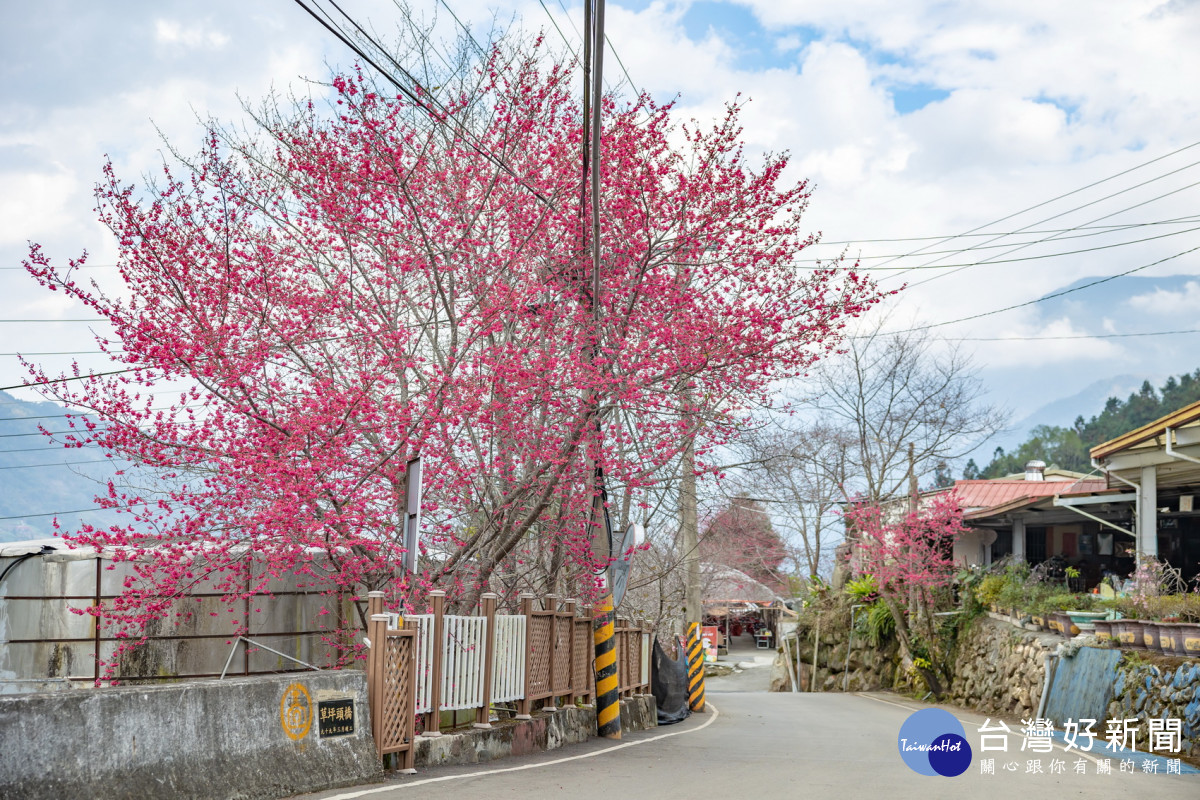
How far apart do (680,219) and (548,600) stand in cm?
523

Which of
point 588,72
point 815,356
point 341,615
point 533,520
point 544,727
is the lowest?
point 544,727

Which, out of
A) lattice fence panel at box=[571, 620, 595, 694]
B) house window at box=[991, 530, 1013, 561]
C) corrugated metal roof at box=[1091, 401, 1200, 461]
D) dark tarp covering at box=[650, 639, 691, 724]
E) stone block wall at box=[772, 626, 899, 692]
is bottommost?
stone block wall at box=[772, 626, 899, 692]

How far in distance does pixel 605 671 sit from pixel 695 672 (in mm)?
7373

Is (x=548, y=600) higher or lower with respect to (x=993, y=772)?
higher

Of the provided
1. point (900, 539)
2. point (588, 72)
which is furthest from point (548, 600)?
point (900, 539)

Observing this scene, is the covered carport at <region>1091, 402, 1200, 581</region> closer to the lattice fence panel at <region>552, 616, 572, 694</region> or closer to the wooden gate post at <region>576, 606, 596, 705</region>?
the wooden gate post at <region>576, 606, 596, 705</region>

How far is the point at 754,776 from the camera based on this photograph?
973cm

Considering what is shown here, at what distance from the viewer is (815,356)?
12.3 m

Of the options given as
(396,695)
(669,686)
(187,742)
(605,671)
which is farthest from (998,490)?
(187,742)

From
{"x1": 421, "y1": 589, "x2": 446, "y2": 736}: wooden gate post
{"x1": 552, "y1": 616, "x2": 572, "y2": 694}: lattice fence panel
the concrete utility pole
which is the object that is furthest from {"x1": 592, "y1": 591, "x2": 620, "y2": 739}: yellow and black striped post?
{"x1": 421, "y1": 589, "x2": 446, "y2": 736}: wooden gate post

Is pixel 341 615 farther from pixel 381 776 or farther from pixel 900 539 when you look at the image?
pixel 900 539

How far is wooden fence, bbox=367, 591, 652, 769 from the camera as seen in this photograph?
922cm

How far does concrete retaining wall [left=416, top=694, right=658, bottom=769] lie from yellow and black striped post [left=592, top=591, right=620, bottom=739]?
0.57 ft

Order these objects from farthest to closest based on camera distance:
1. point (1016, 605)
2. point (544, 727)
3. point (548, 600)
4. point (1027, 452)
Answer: point (1027, 452), point (1016, 605), point (548, 600), point (544, 727)
